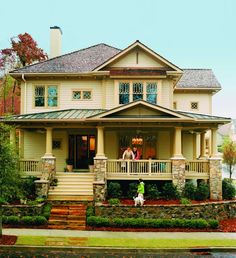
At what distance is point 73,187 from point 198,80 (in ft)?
46.2

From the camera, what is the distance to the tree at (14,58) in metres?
38.6

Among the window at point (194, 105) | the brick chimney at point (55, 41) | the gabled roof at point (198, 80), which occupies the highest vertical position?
the brick chimney at point (55, 41)

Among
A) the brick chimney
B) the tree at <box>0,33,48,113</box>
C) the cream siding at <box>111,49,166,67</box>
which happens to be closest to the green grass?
the cream siding at <box>111,49,166,67</box>

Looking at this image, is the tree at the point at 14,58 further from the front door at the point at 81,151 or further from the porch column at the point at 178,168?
the porch column at the point at 178,168

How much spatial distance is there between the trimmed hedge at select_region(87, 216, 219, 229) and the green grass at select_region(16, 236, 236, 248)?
207cm

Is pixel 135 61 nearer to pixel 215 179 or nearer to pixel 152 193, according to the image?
pixel 152 193

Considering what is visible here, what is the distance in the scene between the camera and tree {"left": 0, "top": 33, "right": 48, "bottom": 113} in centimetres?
3856

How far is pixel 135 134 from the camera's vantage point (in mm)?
24219

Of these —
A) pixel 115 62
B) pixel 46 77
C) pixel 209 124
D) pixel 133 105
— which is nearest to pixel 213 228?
pixel 209 124

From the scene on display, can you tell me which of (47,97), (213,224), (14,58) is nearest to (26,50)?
(14,58)

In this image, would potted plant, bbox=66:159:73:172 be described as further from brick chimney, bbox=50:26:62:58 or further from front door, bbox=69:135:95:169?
brick chimney, bbox=50:26:62:58

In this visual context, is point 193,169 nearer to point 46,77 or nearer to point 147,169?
point 147,169

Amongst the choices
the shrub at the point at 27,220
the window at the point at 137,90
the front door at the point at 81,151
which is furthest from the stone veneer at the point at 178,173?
the shrub at the point at 27,220

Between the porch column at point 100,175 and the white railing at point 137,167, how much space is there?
1.77 feet
